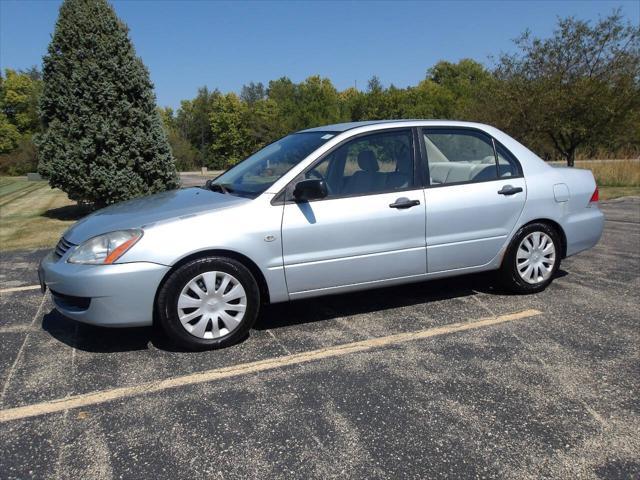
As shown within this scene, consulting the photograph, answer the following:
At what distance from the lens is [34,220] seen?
11.4 meters

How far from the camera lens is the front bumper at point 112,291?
3.42 meters

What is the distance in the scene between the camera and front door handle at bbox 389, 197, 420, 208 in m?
4.14

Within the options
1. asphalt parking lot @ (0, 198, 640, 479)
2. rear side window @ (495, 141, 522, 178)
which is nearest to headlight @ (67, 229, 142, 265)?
asphalt parking lot @ (0, 198, 640, 479)

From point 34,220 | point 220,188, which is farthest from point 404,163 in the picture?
Answer: point 34,220

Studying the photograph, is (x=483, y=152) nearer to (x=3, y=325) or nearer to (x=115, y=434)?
(x=115, y=434)

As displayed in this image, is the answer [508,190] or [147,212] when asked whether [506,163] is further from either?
[147,212]

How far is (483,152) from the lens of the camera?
189 inches

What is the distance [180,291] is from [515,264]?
302cm

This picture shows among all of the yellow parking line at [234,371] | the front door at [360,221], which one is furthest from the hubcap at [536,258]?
the front door at [360,221]

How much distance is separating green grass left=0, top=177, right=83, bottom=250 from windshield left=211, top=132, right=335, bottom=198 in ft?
16.0

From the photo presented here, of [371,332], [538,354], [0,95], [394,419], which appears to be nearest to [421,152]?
[371,332]

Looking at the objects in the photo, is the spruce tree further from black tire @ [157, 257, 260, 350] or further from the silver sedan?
black tire @ [157, 257, 260, 350]

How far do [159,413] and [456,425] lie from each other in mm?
1610

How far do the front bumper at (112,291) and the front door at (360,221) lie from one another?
0.99 m
